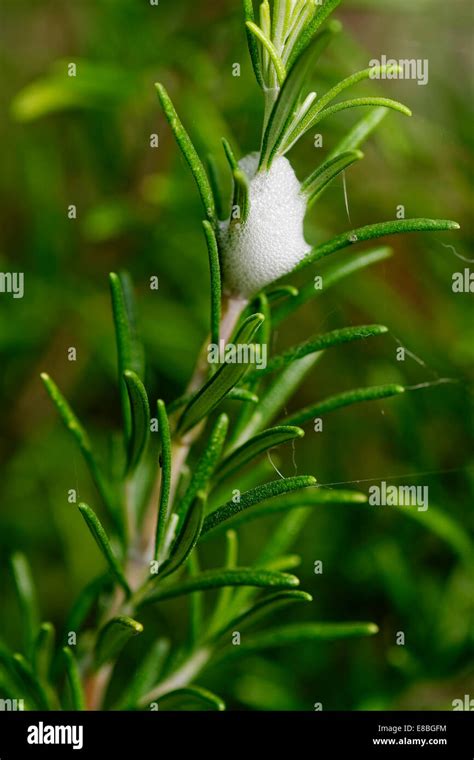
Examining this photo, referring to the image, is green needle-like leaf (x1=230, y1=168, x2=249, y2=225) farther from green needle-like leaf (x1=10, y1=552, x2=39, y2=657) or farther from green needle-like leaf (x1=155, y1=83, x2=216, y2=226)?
green needle-like leaf (x1=10, y1=552, x2=39, y2=657)

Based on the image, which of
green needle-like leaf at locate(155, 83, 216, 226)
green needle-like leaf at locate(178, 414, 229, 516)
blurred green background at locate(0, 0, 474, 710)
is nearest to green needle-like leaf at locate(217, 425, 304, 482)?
green needle-like leaf at locate(178, 414, 229, 516)

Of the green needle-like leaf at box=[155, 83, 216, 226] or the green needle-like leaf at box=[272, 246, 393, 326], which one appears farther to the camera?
the green needle-like leaf at box=[272, 246, 393, 326]

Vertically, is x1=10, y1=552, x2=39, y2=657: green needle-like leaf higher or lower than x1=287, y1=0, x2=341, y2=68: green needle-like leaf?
lower

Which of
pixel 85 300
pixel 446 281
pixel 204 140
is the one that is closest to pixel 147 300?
pixel 85 300

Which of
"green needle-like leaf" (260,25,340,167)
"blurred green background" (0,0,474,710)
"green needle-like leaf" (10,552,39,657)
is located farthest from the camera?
"blurred green background" (0,0,474,710)

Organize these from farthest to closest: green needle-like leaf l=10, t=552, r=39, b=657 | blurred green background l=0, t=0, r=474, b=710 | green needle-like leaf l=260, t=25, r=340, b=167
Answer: blurred green background l=0, t=0, r=474, b=710
green needle-like leaf l=10, t=552, r=39, b=657
green needle-like leaf l=260, t=25, r=340, b=167

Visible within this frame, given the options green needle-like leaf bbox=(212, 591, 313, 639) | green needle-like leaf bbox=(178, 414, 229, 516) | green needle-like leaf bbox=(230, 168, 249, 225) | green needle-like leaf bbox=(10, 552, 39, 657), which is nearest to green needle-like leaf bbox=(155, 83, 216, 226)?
green needle-like leaf bbox=(230, 168, 249, 225)

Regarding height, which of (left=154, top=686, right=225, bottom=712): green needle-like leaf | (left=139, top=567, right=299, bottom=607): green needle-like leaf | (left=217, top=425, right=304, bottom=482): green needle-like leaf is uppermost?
(left=217, top=425, right=304, bottom=482): green needle-like leaf
